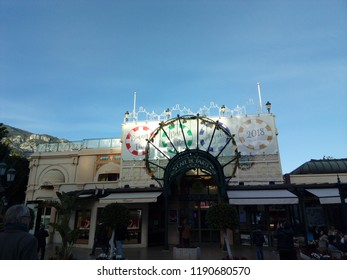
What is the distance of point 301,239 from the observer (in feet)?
46.8

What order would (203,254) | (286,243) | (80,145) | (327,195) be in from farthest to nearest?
(80,145) < (327,195) < (203,254) < (286,243)

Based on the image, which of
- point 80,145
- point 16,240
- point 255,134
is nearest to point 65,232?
point 16,240

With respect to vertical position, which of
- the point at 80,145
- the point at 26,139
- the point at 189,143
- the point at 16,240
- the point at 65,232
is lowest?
the point at 65,232

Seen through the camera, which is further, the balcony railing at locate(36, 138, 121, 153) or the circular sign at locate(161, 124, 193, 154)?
the balcony railing at locate(36, 138, 121, 153)

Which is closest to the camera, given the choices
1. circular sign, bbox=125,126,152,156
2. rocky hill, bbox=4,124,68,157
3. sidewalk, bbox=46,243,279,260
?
sidewalk, bbox=46,243,279,260

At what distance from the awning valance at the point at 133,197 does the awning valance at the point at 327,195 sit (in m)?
9.64

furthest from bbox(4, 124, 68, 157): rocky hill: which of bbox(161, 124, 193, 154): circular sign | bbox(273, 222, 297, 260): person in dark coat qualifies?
bbox(273, 222, 297, 260): person in dark coat

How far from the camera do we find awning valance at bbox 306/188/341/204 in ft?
46.2

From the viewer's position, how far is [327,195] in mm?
14414

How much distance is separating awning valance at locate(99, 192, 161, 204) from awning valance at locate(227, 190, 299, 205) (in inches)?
191

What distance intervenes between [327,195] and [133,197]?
459 inches

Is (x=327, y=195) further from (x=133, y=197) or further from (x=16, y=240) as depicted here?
(x=16, y=240)

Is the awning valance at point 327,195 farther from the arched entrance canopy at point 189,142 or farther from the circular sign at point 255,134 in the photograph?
the arched entrance canopy at point 189,142

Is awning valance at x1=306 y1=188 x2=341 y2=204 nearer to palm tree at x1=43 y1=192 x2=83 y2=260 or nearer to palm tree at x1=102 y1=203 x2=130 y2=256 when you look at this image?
palm tree at x1=102 y1=203 x2=130 y2=256
